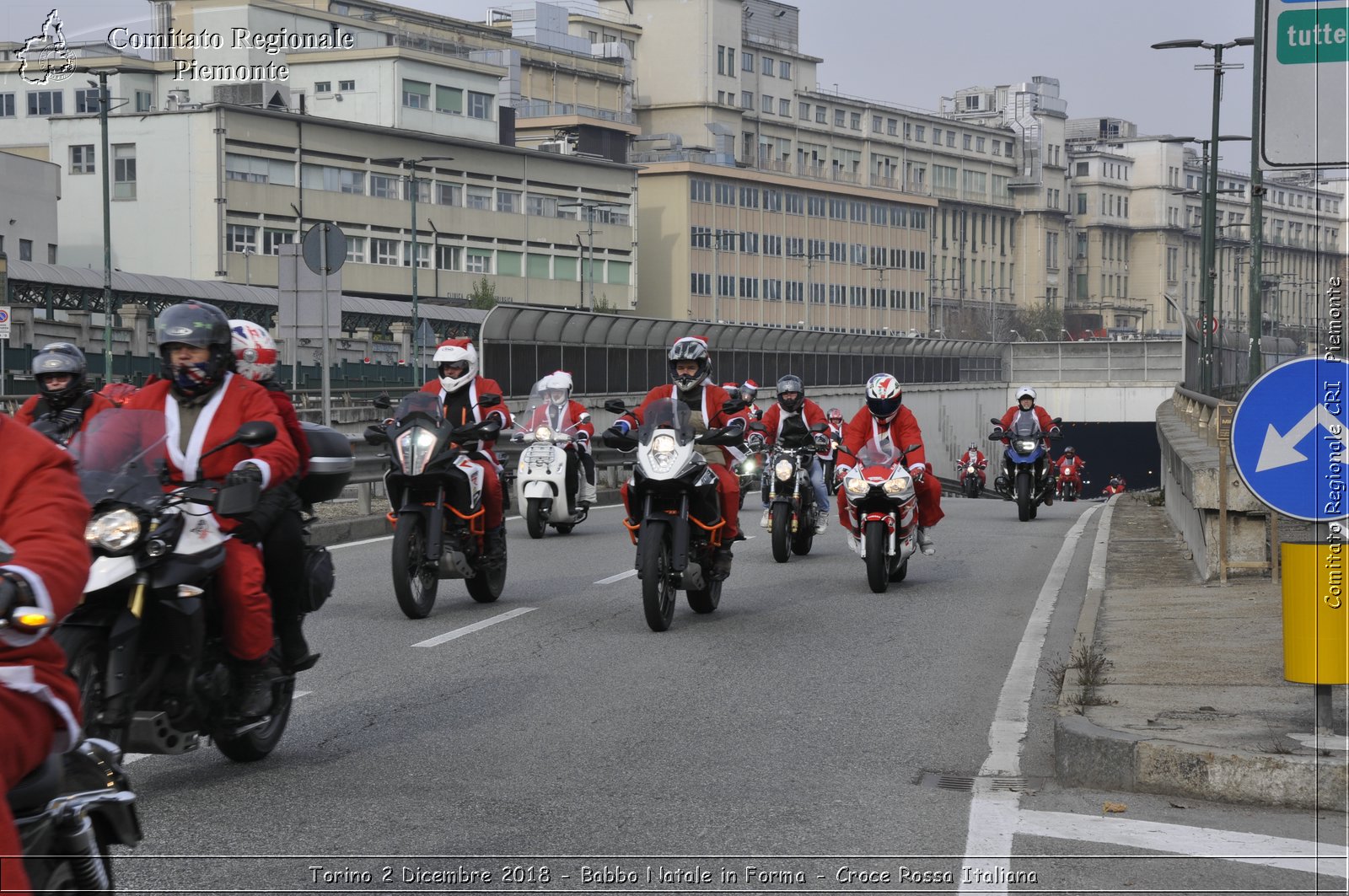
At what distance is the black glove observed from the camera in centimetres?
688

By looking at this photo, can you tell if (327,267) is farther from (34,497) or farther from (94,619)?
Answer: (34,497)

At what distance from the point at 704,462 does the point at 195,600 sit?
6039mm

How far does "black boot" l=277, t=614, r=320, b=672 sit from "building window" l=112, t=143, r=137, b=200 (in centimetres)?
7948

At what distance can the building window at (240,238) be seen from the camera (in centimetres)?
8312

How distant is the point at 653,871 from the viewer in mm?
5887

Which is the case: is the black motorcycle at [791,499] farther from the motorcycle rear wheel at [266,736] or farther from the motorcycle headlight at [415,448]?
the motorcycle rear wheel at [266,736]

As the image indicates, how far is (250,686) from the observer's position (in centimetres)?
718

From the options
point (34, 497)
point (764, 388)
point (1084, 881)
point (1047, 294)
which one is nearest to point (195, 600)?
point (34, 497)

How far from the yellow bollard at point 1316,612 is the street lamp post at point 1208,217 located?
3241cm

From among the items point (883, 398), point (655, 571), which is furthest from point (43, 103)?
point (655, 571)

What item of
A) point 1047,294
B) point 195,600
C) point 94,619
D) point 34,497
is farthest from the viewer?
point 1047,294

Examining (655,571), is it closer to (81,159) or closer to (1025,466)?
(1025,466)

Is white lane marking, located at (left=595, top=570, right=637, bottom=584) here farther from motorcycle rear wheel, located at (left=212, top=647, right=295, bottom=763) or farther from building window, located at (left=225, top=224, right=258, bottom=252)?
building window, located at (left=225, top=224, right=258, bottom=252)

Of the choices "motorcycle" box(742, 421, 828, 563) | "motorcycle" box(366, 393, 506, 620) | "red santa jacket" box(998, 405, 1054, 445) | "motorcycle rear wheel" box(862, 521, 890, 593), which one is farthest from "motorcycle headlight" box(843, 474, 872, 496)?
"red santa jacket" box(998, 405, 1054, 445)
